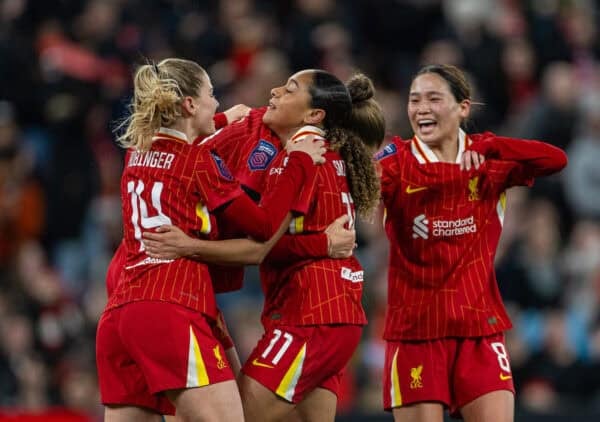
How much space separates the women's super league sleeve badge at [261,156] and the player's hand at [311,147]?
0.55 ft

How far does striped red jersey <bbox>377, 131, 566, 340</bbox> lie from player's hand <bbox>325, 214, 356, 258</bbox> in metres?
0.44

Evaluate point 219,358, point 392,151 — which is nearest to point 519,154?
point 392,151

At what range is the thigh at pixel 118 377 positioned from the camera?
5.77 m

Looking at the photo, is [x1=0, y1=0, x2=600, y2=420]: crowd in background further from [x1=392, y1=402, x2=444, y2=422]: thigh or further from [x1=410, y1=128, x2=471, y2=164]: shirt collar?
[x1=410, y1=128, x2=471, y2=164]: shirt collar

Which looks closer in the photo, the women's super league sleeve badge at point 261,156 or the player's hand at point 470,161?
the women's super league sleeve badge at point 261,156

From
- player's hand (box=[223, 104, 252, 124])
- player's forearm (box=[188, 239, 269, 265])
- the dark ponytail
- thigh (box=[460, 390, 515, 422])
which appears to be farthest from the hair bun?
thigh (box=[460, 390, 515, 422])

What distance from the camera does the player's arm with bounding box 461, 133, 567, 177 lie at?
21.4ft

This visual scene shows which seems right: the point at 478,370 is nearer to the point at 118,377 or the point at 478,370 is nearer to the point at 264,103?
the point at 118,377

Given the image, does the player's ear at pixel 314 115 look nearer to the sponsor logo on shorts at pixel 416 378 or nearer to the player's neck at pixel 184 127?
the player's neck at pixel 184 127

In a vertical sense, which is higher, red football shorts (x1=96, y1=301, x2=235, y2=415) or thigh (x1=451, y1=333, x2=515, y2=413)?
red football shorts (x1=96, y1=301, x2=235, y2=415)

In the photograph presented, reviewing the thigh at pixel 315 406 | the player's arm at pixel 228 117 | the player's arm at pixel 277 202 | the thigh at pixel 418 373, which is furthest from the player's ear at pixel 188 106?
the thigh at pixel 418 373

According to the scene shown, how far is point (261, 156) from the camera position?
20.5 feet

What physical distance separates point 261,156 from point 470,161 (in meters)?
1.05

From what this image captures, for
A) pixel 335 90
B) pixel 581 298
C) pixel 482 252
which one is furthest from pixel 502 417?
pixel 581 298
